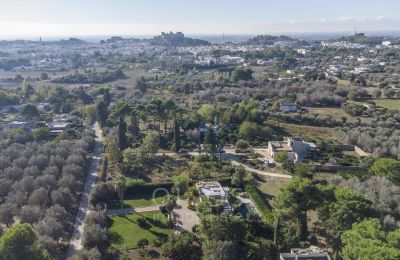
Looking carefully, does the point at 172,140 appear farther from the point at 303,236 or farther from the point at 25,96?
the point at 25,96

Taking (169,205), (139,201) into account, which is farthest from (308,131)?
(169,205)

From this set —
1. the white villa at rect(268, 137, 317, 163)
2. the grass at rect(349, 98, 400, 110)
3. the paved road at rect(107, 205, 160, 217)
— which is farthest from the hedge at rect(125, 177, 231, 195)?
the grass at rect(349, 98, 400, 110)

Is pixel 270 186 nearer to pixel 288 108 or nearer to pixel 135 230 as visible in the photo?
pixel 135 230

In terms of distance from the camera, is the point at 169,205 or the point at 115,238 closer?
the point at 115,238

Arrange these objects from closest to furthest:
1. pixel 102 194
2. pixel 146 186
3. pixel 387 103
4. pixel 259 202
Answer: pixel 259 202 → pixel 102 194 → pixel 146 186 → pixel 387 103

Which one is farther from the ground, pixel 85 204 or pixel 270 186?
pixel 270 186

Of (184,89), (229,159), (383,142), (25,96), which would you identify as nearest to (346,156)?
(383,142)

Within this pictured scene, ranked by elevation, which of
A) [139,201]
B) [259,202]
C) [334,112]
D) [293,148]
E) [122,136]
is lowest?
[139,201]

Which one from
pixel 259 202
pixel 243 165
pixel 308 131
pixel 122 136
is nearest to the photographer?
pixel 259 202
